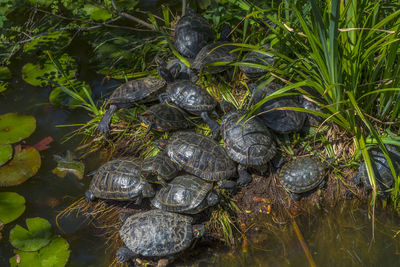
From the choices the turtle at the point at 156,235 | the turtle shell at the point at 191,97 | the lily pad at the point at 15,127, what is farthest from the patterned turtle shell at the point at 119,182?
the lily pad at the point at 15,127

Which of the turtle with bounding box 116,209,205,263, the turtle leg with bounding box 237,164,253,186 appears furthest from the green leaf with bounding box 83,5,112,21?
the turtle with bounding box 116,209,205,263

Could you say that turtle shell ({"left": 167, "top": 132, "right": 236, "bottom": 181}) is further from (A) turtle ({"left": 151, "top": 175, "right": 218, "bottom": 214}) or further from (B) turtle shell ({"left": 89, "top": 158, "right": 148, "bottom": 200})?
(B) turtle shell ({"left": 89, "top": 158, "right": 148, "bottom": 200})

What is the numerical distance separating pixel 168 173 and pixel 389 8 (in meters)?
2.74

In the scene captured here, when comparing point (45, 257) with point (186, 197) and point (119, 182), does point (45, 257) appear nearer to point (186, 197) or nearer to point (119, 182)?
point (119, 182)

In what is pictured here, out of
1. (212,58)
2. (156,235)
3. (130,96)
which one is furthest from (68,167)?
(212,58)

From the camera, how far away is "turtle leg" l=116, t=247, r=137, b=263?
130 inches

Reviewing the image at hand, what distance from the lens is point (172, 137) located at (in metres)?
3.91

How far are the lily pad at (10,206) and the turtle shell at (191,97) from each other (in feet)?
6.80

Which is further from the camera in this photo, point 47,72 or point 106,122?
point 47,72

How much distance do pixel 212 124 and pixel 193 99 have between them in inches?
15.0

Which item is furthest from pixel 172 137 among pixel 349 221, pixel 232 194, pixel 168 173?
pixel 349 221

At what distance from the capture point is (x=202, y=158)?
12.0 ft

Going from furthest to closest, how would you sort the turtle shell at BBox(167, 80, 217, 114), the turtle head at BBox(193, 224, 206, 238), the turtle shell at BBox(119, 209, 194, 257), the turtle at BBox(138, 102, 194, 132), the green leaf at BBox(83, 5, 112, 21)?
the green leaf at BBox(83, 5, 112, 21) < the turtle shell at BBox(167, 80, 217, 114) < the turtle at BBox(138, 102, 194, 132) < the turtle head at BBox(193, 224, 206, 238) < the turtle shell at BBox(119, 209, 194, 257)

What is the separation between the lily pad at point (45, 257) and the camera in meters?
3.33
